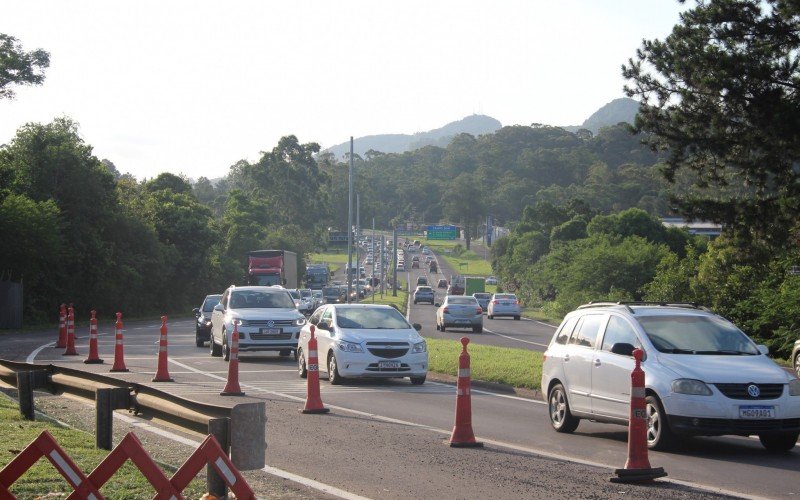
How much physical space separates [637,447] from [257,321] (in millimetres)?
16668

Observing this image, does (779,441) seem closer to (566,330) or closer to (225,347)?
(566,330)

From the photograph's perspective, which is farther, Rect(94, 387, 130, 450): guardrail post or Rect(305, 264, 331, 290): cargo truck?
Rect(305, 264, 331, 290): cargo truck

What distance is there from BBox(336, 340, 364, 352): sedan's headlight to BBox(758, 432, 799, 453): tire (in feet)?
30.3

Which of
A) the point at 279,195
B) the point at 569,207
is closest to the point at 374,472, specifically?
the point at 569,207

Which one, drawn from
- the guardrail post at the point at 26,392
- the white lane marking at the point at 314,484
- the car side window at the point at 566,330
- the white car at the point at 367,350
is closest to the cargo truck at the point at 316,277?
the white car at the point at 367,350

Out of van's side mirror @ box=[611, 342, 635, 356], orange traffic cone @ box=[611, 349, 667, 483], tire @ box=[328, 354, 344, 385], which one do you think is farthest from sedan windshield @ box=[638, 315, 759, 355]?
tire @ box=[328, 354, 344, 385]

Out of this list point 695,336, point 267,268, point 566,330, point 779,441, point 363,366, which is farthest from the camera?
point 267,268

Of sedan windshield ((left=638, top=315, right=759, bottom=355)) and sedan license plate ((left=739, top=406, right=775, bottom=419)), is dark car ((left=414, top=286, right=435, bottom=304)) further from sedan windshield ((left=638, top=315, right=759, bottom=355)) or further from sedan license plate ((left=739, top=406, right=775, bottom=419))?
sedan license plate ((left=739, top=406, right=775, bottom=419))

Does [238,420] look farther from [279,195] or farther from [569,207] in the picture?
[279,195]

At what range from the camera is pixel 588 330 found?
13.5 metres

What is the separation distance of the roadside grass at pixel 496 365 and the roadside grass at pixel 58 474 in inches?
385

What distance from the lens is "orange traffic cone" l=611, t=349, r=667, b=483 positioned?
9484 millimetres

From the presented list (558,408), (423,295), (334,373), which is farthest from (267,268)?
(558,408)

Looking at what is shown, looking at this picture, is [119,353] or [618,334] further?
[119,353]
